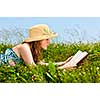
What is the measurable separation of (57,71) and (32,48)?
243 mm

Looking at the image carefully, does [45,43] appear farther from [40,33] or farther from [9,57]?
[9,57]

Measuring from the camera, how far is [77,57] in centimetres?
303

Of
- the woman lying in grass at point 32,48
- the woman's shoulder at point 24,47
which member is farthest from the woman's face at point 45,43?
the woman's shoulder at point 24,47

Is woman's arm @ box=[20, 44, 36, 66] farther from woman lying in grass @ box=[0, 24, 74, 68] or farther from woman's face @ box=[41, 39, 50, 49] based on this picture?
woman's face @ box=[41, 39, 50, 49]

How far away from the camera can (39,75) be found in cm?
300

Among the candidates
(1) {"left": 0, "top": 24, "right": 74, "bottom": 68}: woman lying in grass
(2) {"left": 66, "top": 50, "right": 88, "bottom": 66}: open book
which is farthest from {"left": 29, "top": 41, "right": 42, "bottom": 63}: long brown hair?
(2) {"left": 66, "top": 50, "right": 88, "bottom": 66}: open book

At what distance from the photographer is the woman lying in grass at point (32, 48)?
3.01 metres

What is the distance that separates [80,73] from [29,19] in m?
0.53

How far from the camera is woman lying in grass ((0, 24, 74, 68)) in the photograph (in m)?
3.01

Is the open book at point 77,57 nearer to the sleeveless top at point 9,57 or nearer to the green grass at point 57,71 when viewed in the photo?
the green grass at point 57,71

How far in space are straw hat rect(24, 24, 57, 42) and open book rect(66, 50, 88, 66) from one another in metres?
0.21

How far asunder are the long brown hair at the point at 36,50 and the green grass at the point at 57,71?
0.04m
